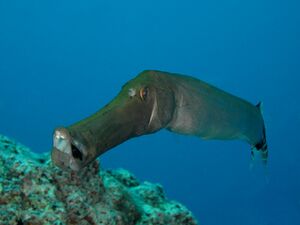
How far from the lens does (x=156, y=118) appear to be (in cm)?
367

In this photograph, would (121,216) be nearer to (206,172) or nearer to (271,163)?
(271,163)

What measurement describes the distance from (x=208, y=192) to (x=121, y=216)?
59.3 m

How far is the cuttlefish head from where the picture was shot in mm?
2816

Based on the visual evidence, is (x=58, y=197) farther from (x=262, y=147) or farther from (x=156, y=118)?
(x=262, y=147)

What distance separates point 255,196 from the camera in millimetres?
55438

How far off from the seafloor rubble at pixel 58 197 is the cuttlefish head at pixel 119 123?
0.69 metres

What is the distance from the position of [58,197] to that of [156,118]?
104 cm

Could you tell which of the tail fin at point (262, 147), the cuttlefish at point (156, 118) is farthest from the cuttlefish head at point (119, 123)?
the tail fin at point (262, 147)

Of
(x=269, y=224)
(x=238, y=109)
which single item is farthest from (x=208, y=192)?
(x=238, y=109)

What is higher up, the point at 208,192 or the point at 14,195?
the point at 208,192

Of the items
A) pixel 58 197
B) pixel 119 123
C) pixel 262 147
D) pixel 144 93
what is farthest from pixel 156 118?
pixel 262 147

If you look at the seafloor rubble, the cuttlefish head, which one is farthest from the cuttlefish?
the seafloor rubble

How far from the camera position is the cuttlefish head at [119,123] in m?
2.82

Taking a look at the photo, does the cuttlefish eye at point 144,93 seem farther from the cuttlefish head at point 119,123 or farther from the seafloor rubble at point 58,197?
the seafloor rubble at point 58,197
